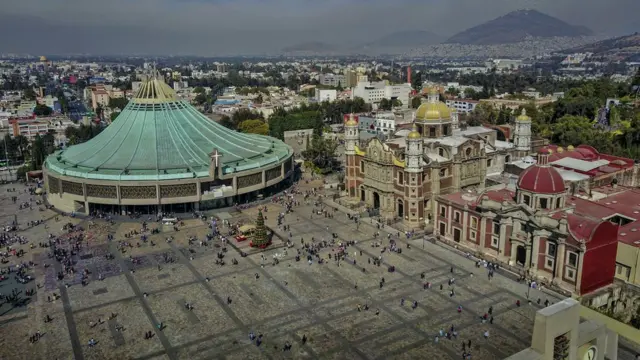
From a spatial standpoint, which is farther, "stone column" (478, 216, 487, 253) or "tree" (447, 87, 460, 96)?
"tree" (447, 87, 460, 96)

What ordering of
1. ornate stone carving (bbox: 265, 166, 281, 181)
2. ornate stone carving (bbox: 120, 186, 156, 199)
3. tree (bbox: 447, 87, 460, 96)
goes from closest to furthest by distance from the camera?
ornate stone carving (bbox: 120, 186, 156, 199)
ornate stone carving (bbox: 265, 166, 281, 181)
tree (bbox: 447, 87, 460, 96)

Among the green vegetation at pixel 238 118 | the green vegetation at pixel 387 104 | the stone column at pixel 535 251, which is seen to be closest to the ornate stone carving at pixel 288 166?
the stone column at pixel 535 251

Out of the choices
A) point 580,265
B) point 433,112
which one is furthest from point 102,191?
point 580,265

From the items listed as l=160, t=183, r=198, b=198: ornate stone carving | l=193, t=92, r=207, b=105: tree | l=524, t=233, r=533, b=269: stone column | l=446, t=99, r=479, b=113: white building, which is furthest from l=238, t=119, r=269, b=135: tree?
l=193, t=92, r=207, b=105: tree

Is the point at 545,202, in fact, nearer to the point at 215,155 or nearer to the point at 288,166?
the point at 215,155

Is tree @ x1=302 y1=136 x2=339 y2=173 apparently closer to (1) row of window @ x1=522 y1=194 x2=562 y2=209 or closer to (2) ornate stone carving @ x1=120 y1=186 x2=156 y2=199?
(2) ornate stone carving @ x1=120 y1=186 x2=156 y2=199

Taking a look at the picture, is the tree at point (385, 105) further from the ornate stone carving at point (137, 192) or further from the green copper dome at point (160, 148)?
the ornate stone carving at point (137, 192)
